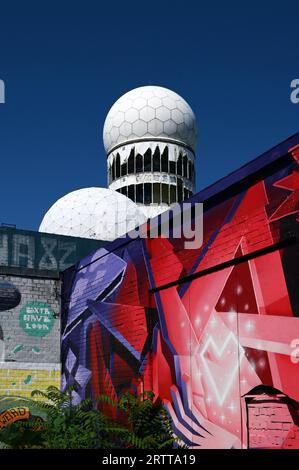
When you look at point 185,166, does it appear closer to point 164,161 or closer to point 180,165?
point 180,165

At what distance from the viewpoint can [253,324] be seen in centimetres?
1029

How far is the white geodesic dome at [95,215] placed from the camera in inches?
1233

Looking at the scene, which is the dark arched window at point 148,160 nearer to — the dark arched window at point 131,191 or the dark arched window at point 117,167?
the dark arched window at point 131,191

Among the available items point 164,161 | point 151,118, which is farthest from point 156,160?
point 151,118

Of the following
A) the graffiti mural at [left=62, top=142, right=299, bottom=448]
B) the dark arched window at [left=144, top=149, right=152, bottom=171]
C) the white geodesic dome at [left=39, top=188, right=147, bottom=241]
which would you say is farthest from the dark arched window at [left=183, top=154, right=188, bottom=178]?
the graffiti mural at [left=62, top=142, right=299, bottom=448]

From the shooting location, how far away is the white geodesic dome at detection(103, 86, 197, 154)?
43281mm

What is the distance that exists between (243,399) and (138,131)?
3449 centimetres

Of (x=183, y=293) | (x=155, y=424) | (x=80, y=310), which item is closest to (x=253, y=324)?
(x=183, y=293)

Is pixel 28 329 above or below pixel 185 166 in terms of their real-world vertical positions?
below

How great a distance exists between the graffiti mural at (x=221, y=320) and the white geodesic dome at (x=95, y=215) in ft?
49.8

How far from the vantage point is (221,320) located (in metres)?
11.2

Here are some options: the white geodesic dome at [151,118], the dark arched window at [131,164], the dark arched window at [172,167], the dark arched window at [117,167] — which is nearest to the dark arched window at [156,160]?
the dark arched window at [172,167]

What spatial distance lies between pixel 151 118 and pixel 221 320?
109ft
